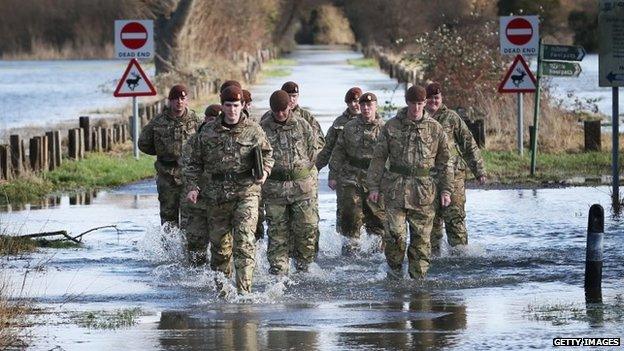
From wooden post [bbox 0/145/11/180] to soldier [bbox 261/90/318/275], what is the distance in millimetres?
9487

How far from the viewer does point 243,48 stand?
78750 mm

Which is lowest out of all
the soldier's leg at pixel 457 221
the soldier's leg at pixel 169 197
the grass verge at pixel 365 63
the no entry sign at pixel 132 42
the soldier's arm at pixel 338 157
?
the grass verge at pixel 365 63

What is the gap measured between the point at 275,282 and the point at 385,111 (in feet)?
70.5

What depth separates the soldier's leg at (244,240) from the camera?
14.4 m

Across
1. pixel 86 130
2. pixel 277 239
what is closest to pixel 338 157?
pixel 277 239

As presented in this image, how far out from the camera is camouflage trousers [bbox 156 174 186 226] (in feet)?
Answer: 57.8

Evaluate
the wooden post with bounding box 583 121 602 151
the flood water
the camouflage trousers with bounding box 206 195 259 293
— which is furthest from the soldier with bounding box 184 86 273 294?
the wooden post with bounding box 583 121 602 151

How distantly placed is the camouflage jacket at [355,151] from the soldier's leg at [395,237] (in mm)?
2318

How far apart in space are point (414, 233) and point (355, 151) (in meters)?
2.73

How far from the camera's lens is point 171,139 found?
1756 centimetres

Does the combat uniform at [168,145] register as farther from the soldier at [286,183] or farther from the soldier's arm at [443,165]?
the soldier's arm at [443,165]

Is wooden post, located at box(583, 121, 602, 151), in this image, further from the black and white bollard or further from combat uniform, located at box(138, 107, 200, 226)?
the black and white bollard

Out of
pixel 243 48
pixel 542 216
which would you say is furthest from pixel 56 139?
pixel 243 48

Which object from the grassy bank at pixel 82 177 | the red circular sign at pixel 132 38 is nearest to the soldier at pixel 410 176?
the grassy bank at pixel 82 177
